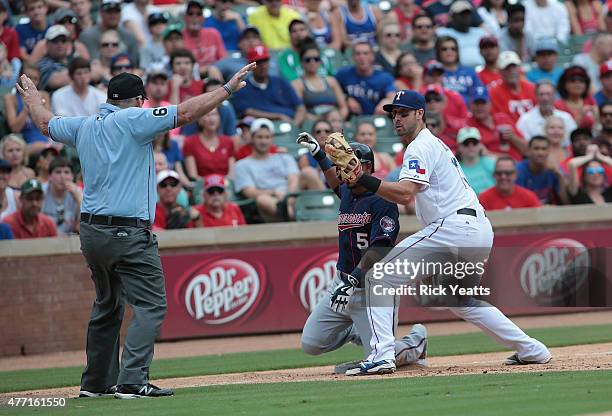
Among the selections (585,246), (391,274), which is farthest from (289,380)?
(585,246)

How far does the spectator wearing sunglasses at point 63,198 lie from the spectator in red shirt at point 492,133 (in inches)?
215

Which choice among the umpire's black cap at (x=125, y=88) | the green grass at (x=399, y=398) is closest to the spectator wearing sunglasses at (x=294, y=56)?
the umpire's black cap at (x=125, y=88)

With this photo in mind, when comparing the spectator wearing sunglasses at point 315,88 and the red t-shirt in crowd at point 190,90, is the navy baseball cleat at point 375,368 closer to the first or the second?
the red t-shirt in crowd at point 190,90

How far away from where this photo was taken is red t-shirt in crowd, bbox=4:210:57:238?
13109mm

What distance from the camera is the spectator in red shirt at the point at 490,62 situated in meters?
16.6

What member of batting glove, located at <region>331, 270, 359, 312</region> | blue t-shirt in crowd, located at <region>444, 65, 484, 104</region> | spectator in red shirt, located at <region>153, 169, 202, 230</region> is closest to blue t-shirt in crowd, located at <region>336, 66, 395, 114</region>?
blue t-shirt in crowd, located at <region>444, 65, 484, 104</region>

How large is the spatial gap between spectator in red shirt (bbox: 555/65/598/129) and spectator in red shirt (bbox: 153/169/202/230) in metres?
5.86

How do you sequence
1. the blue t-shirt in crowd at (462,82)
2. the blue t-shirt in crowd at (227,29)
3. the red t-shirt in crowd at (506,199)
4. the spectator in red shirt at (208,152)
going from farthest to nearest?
the blue t-shirt in crowd at (227,29) → the blue t-shirt in crowd at (462,82) → the spectator in red shirt at (208,152) → the red t-shirt in crowd at (506,199)

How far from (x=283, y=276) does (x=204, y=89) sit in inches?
109

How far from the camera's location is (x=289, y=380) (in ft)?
29.0

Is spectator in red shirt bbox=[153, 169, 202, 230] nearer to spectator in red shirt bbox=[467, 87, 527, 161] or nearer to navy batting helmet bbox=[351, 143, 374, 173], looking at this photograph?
spectator in red shirt bbox=[467, 87, 527, 161]

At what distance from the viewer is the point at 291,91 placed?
1567 cm

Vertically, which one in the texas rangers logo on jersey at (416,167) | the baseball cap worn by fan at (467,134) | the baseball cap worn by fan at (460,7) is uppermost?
the baseball cap worn by fan at (460,7)

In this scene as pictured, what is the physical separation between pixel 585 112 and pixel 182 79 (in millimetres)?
5703
